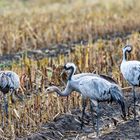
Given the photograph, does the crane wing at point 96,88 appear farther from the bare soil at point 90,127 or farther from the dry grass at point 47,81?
the dry grass at point 47,81

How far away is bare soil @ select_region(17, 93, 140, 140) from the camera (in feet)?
26.1

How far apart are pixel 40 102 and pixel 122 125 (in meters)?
1.28

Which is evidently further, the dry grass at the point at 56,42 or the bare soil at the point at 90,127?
the dry grass at the point at 56,42

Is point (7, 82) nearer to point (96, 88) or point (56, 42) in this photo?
point (96, 88)

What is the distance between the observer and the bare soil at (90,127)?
796 cm

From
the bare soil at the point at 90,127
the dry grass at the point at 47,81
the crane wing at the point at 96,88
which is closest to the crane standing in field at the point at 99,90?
the crane wing at the point at 96,88

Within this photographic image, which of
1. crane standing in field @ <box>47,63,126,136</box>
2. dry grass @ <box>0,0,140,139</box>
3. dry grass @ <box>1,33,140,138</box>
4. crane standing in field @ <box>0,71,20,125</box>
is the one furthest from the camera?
crane standing in field @ <box>0,71,20,125</box>

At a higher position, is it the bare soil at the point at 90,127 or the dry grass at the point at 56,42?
the dry grass at the point at 56,42

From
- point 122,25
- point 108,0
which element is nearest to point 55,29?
point 122,25

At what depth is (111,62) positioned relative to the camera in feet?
40.2

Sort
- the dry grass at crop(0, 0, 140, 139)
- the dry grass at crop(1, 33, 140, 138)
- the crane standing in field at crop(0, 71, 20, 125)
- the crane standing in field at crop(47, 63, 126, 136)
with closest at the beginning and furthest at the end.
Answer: the crane standing in field at crop(47, 63, 126, 136) → the dry grass at crop(1, 33, 140, 138) → the dry grass at crop(0, 0, 140, 139) → the crane standing in field at crop(0, 71, 20, 125)

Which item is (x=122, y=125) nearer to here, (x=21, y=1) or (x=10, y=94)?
(x=10, y=94)

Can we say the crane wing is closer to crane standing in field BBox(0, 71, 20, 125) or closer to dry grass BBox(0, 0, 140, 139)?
dry grass BBox(0, 0, 140, 139)

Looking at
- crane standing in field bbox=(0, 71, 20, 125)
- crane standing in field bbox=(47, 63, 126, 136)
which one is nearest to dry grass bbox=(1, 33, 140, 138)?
crane standing in field bbox=(0, 71, 20, 125)
